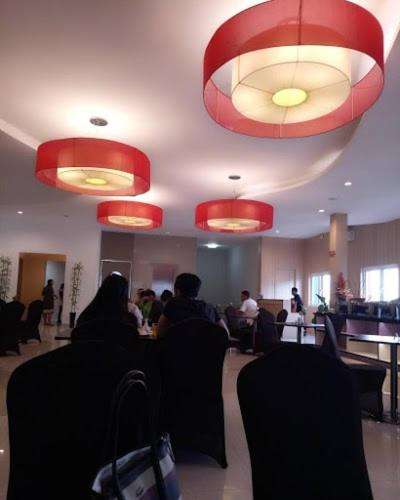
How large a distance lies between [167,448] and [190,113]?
5112 mm

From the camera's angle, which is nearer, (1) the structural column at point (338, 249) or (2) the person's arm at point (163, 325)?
(2) the person's arm at point (163, 325)

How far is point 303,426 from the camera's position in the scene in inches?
54.3

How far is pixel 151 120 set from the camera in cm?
603

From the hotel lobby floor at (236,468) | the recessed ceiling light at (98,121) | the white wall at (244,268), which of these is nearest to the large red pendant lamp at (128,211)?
the recessed ceiling light at (98,121)

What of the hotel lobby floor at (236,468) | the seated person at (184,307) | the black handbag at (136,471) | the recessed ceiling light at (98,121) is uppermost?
the recessed ceiling light at (98,121)

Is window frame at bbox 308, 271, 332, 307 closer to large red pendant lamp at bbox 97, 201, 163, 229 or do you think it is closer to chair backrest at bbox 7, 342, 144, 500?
large red pendant lamp at bbox 97, 201, 163, 229

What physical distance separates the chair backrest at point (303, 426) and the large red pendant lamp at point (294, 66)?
2.13 m

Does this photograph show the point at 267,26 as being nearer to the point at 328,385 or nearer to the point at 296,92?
the point at 296,92

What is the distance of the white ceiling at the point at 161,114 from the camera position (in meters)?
3.84

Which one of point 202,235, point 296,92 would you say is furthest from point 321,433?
point 202,235

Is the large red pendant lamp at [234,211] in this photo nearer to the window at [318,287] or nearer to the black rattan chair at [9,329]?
the black rattan chair at [9,329]

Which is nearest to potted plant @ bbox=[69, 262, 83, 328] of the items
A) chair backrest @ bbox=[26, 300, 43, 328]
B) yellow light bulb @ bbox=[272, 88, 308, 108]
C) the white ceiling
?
the white ceiling

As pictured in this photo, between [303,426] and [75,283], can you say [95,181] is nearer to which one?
[303,426]

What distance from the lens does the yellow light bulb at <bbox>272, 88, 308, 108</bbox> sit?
11.6 feet
